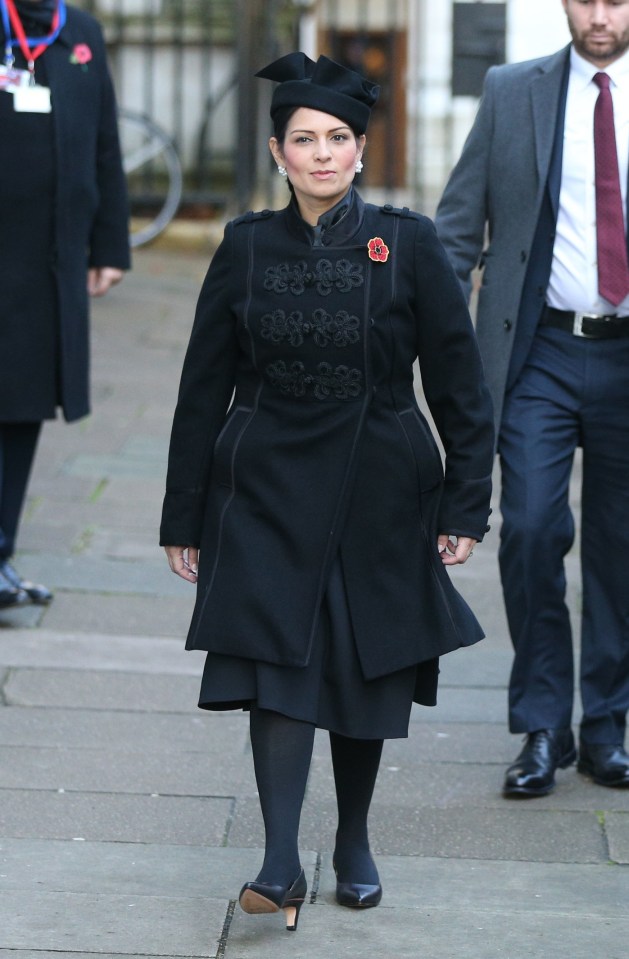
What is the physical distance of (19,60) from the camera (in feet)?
18.0

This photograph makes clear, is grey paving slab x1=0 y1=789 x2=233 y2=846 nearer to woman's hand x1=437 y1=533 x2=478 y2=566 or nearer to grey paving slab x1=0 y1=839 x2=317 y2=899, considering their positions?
grey paving slab x1=0 y1=839 x2=317 y2=899

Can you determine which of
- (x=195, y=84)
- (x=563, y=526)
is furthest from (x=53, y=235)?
(x=195, y=84)

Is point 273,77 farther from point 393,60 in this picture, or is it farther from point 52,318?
point 393,60

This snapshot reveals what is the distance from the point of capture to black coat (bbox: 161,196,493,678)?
3461mm

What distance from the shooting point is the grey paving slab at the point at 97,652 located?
5.25 meters

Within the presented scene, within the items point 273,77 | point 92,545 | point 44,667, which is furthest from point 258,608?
point 92,545

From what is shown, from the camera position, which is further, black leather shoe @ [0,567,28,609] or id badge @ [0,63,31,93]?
black leather shoe @ [0,567,28,609]

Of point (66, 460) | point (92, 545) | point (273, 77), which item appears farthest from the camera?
point (66, 460)

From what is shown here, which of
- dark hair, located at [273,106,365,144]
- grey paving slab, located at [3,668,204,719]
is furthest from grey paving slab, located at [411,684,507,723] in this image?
dark hair, located at [273,106,365,144]

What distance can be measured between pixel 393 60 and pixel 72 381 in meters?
9.10

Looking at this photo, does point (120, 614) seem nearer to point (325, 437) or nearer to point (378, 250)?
point (325, 437)

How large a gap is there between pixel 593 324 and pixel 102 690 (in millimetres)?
1713

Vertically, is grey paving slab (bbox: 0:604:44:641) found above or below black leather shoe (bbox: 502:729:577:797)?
below

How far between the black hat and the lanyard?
2205 millimetres
